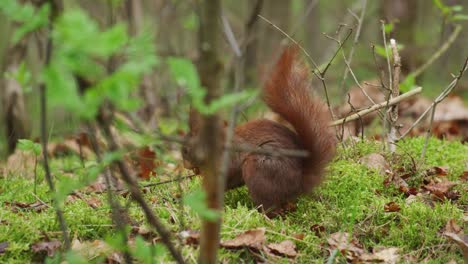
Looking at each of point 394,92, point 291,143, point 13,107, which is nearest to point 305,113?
point 291,143

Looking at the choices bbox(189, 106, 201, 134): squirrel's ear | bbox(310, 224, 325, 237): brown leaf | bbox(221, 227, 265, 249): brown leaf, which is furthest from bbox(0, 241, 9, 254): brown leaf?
bbox(310, 224, 325, 237): brown leaf

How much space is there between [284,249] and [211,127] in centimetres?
122

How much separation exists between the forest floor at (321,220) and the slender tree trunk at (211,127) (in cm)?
48

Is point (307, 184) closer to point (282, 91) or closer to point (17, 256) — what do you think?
point (282, 91)

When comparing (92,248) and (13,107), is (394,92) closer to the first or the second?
(92,248)

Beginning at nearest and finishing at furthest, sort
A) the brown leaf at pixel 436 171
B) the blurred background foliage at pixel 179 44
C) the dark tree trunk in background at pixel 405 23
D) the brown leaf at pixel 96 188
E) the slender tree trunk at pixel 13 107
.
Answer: the blurred background foliage at pixel 179 44 < the brown leaf at pixel 436 171 < the brown leaf at pixel 96 188 < the slender tree trunk at pixel 13 107 < the dark tree trunk in background at pixel 405 23

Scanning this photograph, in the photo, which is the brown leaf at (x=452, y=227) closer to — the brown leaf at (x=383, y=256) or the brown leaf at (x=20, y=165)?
the brown leaf at (x=383, y=256)

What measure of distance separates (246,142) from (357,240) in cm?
98

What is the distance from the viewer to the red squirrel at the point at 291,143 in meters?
3.48

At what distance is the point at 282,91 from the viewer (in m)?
3.46

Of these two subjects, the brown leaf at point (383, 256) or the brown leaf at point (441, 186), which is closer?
the brown leaf at point (383, 256)

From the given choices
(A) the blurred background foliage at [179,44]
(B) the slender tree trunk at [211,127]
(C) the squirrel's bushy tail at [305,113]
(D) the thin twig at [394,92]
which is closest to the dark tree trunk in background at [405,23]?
(A) the blurred background foliage at [179,44]

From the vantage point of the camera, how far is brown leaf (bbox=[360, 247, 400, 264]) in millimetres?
2883

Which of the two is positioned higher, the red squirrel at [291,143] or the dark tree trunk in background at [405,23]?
the dark tree trunk in background at [405,23]
